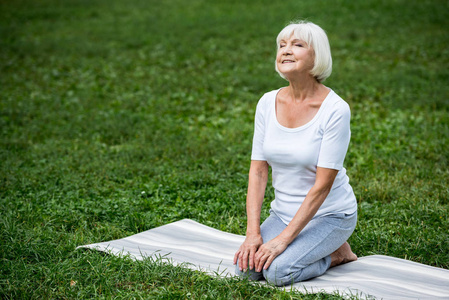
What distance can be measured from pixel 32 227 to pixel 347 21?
13090 millimetres

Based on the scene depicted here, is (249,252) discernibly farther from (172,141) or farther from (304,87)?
(172,141)

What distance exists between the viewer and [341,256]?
370 centimetres

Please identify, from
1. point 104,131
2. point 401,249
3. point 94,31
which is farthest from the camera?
point 94,31

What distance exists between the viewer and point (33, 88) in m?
9.66

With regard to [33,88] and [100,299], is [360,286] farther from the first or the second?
[33,88]

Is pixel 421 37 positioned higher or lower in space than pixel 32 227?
higher

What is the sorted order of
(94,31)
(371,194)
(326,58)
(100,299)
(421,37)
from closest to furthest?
(100,299)
(326,58)
(371,194)
(421,37)
(94,31)

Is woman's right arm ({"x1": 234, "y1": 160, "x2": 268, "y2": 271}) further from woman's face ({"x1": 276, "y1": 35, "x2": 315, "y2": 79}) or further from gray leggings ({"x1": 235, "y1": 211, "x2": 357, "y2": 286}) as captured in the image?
woman's face ({"x1": 276, "y1": 35, "x2": 315, "y2": 79})

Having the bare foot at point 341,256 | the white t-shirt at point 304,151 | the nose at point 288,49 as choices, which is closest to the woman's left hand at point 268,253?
the white t-shirt at point 304,151

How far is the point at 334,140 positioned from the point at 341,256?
0.94 metres

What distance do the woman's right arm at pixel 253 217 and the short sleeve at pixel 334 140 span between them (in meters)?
0.52

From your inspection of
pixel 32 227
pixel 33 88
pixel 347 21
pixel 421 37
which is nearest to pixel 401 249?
pixel 32 227

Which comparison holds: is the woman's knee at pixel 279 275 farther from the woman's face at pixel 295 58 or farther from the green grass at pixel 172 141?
the woman's face at pixel 295 58

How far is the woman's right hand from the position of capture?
11.0ft
